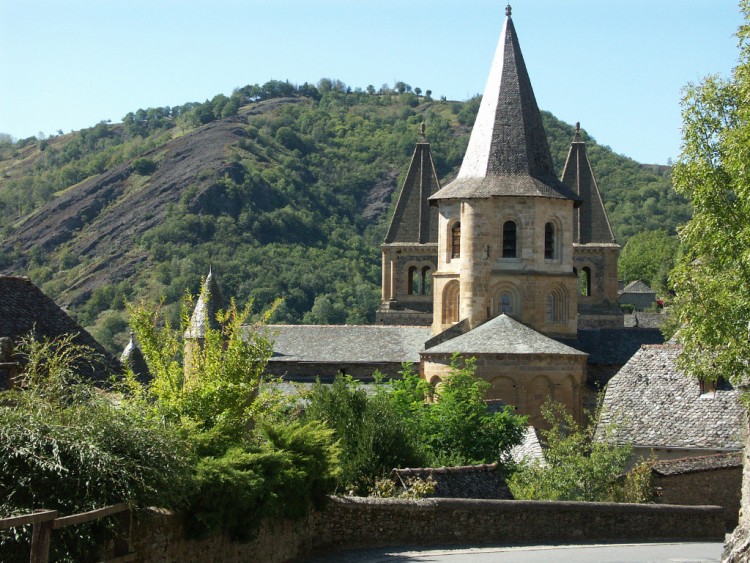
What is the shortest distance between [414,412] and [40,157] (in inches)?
6113

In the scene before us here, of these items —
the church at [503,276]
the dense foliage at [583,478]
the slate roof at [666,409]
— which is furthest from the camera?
the church at [503,276]

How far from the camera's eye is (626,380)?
3666 centimetres

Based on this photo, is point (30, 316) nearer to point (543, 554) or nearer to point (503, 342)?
point (543, 554)

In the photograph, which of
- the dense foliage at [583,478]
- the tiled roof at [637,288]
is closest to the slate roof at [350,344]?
the dense foliage at [583,478]

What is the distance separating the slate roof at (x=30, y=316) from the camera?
24.8m

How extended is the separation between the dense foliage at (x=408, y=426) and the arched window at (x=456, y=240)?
355 inches

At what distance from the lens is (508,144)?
46250 millimetres

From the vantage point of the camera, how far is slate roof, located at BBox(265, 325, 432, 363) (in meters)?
48.3

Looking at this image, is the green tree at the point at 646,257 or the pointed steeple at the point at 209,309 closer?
the pointed steeple at the point at 209,309

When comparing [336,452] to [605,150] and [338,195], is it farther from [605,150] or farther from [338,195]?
[605,150]

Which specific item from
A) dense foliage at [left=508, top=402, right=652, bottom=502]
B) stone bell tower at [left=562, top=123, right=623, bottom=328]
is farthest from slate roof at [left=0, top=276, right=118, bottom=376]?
stone bell tower at [left=562, top=123, right=623, bottom=328]

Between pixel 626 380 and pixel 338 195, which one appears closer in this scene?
pixel 626 380

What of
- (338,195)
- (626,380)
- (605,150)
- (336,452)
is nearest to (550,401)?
(626,380)

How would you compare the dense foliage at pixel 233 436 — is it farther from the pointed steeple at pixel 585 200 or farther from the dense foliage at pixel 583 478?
the pointed steeple at pixel 585 200
